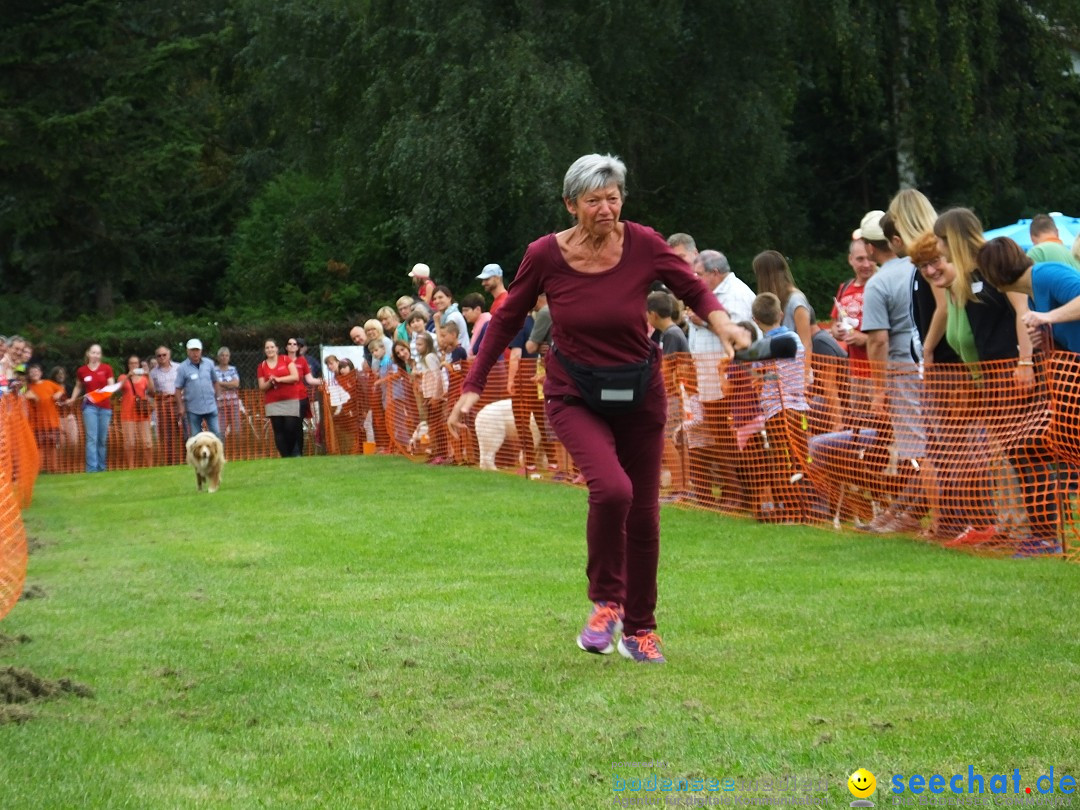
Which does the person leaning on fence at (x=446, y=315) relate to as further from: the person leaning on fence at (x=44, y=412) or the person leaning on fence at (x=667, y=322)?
the person leaning on fence at (x=44, y=412)

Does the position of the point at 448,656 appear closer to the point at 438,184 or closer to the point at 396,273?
the point at 438,184

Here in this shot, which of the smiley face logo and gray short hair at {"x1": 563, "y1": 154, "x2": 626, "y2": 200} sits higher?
gray short hair at {"x1": 563, "y1": 154, "x2": 626, "y2": 200}

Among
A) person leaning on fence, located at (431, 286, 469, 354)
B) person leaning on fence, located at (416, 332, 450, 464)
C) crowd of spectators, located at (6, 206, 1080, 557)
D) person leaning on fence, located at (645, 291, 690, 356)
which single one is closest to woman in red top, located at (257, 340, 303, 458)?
person leaning on fence, located at (416, 332, 450, 464)

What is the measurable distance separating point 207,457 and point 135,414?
29.4 ft

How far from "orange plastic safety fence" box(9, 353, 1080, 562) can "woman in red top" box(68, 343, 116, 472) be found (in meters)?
10.9

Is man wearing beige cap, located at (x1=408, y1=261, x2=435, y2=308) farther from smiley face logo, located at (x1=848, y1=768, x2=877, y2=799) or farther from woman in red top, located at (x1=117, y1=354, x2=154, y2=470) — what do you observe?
smiley face logo, located at (x1=848, y1=768, x2=877, y2=799)

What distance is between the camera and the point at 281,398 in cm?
2275

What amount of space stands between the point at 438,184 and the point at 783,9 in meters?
7.56

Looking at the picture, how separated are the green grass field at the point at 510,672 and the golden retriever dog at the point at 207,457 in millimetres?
6313

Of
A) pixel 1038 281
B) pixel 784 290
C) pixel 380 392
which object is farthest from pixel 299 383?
pixel 1038 281

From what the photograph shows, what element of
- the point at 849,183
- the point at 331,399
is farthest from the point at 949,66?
the point at 331,399

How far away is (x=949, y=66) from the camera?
106 ft

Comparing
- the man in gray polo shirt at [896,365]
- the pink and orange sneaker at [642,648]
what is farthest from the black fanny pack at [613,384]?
the man in gray polo shirt at [896,365]

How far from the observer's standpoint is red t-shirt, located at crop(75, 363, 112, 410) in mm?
24812
